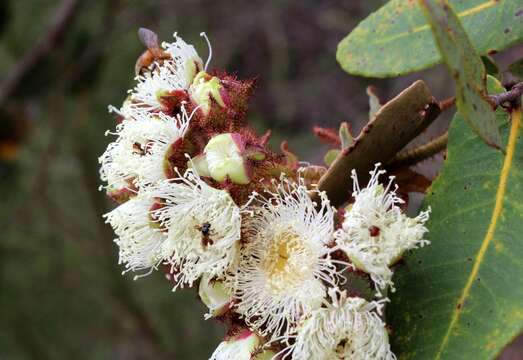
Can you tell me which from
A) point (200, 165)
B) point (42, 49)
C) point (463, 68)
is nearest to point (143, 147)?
point (200, 165)

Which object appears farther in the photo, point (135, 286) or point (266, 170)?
point (135, 286)

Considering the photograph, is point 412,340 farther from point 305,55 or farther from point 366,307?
point 305,55

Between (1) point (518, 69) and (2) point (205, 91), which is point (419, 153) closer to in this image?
(1) point (518, 69)

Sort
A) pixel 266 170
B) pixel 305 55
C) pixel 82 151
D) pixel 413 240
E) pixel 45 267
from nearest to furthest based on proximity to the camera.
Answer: pixel 413 240 < pixel 266 170 < pixel 82 151 < pixel 45 267 < pixel 305 55

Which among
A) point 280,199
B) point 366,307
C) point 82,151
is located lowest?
point 82,151

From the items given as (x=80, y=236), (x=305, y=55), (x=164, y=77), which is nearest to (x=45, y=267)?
(x=80, y=236)

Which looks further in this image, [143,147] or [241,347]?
[143,147]

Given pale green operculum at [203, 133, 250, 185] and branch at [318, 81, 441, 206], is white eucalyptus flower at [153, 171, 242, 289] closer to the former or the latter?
pale green operculum at [203, 133, 250, 185]

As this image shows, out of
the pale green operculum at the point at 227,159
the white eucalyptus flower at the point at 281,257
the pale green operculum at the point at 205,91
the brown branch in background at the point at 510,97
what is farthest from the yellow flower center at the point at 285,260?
the brown branch in background at the point at 510,97
